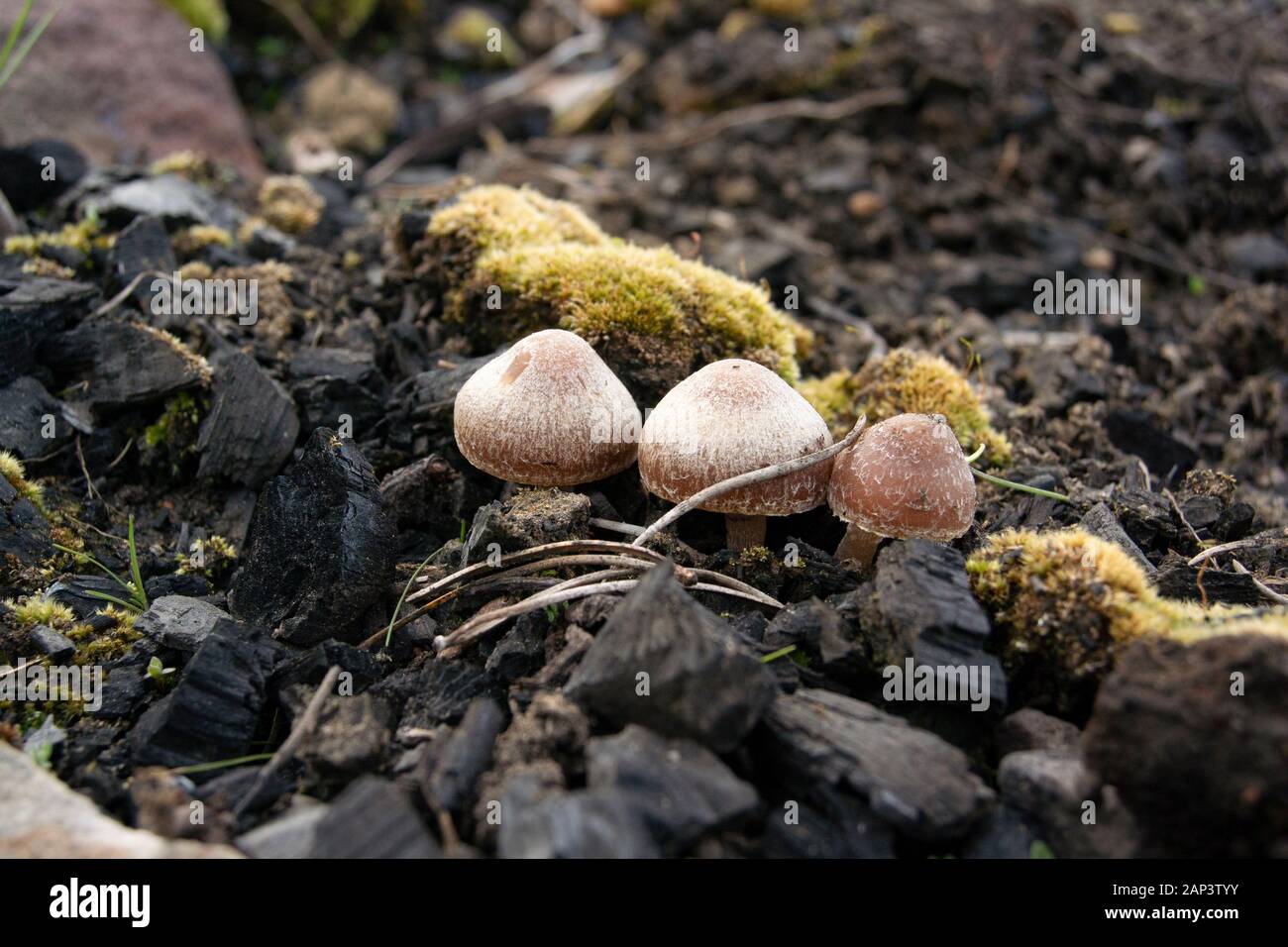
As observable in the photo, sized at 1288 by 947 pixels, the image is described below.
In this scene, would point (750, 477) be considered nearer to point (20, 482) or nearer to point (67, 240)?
point (20, 482)

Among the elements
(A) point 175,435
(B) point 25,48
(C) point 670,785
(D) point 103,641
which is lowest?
(C) point 670,785

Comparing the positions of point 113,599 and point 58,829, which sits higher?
point 113,599

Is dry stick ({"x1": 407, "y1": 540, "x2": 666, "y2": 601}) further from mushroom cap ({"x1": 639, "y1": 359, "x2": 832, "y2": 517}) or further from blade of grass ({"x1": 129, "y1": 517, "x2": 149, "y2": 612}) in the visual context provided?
blade of grass ({"x1": 129, "y1": 517, "x2": 149, "y2": 612})

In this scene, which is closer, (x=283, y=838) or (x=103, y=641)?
(x=283, y=838)

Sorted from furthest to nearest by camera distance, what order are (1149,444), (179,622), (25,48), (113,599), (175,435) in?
(25,48)
(1149,444)
(175,435)
(113,599)
(179,622)

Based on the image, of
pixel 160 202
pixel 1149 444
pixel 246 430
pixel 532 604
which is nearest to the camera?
pixel 532 604

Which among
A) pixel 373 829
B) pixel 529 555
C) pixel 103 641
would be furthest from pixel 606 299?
pixel 373 829

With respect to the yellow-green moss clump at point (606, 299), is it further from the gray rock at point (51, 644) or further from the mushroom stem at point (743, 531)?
the gray rock at point (51, 644)
